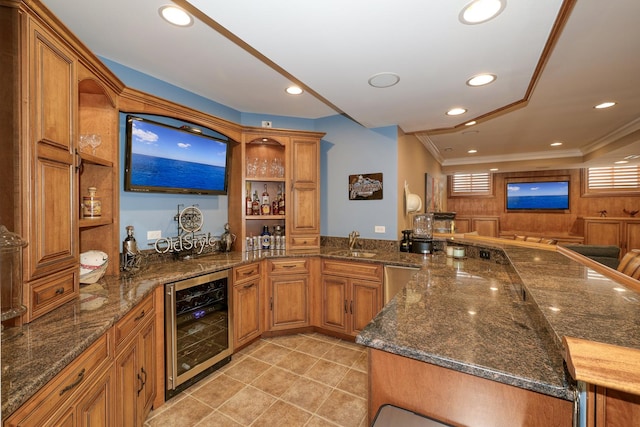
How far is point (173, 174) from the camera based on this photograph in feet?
8.26

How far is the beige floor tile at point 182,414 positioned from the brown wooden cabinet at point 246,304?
61 centimetres

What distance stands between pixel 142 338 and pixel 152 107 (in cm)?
175

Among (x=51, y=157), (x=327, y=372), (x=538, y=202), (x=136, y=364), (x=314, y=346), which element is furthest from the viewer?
(x=538, y=202)

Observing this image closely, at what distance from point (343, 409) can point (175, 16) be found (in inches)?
110

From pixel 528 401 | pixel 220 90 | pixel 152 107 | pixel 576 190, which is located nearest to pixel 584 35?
pixel 528 401

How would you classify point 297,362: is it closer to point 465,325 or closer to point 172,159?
point 465,325

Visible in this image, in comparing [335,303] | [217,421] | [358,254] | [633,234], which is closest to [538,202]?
[633,234]

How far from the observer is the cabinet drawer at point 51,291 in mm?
1269

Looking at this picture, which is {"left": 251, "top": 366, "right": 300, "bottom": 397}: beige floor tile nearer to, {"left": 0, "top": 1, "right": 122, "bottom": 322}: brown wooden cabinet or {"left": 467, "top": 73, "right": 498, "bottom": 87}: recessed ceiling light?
{"left": 0, "top": 1, "right": 122, "bottom": 322}: brown wooden cabinet

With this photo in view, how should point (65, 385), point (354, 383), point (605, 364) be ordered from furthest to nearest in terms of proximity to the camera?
point (354, 383)
point (65, 385)
point (605, 364)

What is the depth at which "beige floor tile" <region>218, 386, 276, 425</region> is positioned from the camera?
1.89 meters

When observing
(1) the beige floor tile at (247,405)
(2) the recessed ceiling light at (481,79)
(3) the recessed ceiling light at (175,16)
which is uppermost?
(3) the recessed ceiling light at (175,16)

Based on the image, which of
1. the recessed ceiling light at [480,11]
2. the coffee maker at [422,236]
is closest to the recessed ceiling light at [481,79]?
the recessed ceiling light at [480,11]

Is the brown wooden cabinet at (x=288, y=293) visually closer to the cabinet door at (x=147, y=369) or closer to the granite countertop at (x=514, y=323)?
the cabinet door at (x=147, y=369)
